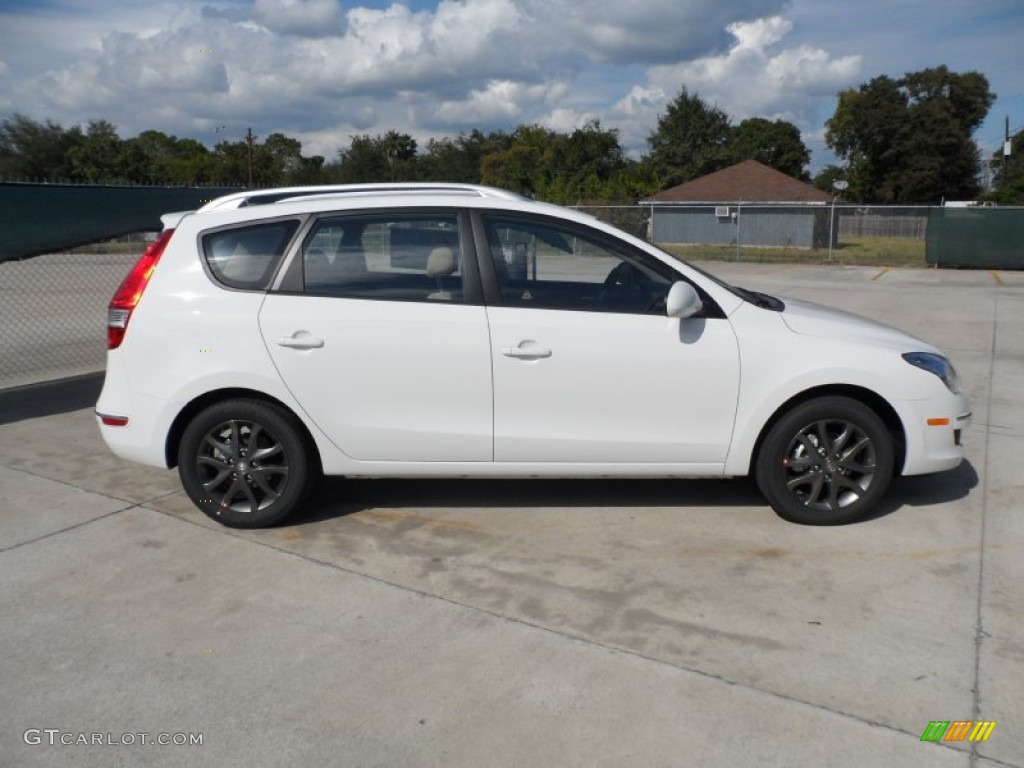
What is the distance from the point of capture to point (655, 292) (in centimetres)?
452

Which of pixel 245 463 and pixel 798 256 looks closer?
pixel 245 463

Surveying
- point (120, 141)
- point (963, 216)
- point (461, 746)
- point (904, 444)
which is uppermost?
point (120, 141)

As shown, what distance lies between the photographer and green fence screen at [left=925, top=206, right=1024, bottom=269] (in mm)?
23047

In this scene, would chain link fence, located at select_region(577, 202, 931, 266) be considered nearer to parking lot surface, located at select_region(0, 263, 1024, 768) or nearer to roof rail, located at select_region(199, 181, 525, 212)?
roof rail, located at select_region(199, 181, 525, 212)

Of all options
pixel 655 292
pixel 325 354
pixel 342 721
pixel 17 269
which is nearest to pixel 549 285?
pixel 655 292

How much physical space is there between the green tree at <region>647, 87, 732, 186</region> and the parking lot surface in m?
55.5

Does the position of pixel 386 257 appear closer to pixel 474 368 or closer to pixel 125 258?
pixel 474 368

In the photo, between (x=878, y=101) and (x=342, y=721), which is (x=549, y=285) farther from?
(x=878, y=101)

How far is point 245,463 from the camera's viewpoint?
4609mm

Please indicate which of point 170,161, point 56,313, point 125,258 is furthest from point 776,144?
point 56,313

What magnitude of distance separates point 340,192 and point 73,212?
411 cm

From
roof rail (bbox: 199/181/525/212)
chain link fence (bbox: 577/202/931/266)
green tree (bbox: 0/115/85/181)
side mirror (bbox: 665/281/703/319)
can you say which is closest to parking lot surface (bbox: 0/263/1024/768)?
side mirror (bbox: 665/281/703/319)

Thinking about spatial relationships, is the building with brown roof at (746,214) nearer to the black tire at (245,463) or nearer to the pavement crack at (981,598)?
the pavement crack at (981,598)

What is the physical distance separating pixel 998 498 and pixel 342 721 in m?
4.09
